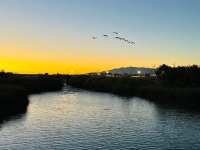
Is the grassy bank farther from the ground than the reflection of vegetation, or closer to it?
closer to it

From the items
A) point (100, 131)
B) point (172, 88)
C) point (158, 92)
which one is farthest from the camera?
point (172, 88)

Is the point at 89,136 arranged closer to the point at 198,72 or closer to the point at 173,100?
the point at 173,100

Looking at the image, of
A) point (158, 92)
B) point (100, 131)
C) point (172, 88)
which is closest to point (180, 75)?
point (172, 88)

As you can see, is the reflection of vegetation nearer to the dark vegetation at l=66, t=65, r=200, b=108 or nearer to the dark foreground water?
the dark vegetation at l=66, t=65, r=200, b=108

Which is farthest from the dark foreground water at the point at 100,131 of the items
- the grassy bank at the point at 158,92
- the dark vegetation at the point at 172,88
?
the dark vegetation at the point at 172,88

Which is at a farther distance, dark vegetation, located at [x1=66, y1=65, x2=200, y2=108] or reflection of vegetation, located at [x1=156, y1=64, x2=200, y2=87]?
reflection of vegetation, located at [x1=156, y1=64, x2=200, y2=87]

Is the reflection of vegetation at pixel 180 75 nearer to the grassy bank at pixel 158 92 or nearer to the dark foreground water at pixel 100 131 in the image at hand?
the grassy bank at pixel 158 92

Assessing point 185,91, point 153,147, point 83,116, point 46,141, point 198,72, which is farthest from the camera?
point 198,72

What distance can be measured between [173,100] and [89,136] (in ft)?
Answer: 106

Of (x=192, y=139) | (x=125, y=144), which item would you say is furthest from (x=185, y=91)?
(x=125, y=144)

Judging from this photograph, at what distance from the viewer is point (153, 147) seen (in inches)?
858

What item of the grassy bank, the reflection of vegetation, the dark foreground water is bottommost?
the dark foreground water

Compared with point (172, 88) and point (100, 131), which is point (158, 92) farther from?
point (100, 131)

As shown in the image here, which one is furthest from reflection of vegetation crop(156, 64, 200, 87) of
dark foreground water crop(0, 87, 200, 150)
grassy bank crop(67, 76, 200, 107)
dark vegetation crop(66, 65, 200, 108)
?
dark foreground water crop(0, 87, 200, 150)
